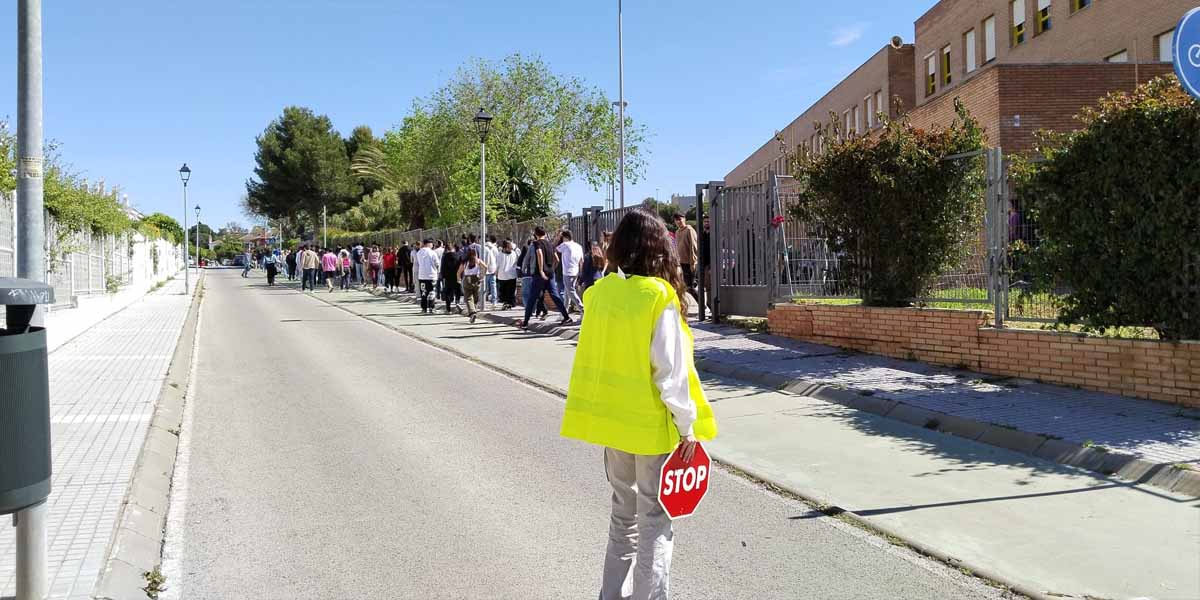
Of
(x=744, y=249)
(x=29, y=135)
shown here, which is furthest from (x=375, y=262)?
(x=29, y=135)

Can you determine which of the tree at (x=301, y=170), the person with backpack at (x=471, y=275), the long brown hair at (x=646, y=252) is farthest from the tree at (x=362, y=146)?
the long brown hair at (x=646, y=252)

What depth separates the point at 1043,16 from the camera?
1185 inches

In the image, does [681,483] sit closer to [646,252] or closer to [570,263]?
[646,252]

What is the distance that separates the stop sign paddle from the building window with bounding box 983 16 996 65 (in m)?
33.2

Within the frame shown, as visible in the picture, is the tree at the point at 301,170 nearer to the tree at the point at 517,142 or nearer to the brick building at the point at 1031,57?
the tree at the point at 517,142

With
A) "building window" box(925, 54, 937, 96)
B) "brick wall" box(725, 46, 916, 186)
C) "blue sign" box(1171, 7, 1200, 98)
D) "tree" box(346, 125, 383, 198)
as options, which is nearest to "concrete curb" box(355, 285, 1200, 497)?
"blue sign" box(1171, 7, 1200, 98)

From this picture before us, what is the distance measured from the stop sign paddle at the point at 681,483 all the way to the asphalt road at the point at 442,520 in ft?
3.08

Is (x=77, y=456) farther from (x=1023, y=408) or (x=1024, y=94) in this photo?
(x=1024, y=94)

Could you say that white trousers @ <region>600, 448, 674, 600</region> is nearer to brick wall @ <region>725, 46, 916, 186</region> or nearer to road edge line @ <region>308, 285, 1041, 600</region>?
road edge line @ <region>308, 285, 1041, 600</region>

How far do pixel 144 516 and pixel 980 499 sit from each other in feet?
16.0

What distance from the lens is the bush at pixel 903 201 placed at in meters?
11.2

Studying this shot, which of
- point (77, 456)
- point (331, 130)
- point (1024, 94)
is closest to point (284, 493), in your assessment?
point (77, 456)

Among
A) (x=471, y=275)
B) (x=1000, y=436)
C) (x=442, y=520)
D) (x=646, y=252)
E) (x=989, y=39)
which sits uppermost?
(x=989, y=39)

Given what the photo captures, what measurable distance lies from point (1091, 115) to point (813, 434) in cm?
382
